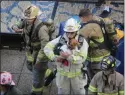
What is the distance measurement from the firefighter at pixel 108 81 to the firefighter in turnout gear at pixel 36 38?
4.39 feet

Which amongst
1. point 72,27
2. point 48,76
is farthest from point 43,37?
point 48,76

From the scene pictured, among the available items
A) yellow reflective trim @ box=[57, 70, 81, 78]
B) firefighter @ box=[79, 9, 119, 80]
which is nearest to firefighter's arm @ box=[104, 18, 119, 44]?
firefighter @ box=[79, 9, 119, 80]

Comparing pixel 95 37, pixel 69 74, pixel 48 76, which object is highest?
pixel 95 37

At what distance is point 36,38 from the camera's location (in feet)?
24.2

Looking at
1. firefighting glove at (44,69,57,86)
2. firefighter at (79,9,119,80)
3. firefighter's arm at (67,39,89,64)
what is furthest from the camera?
firefighting glove at (44,69,57,86)

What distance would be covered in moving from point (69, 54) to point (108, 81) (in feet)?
2.60

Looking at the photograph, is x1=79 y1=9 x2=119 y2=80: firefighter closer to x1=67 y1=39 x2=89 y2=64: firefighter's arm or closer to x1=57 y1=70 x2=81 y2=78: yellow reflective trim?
x1=67 y1=39 x2=89 y2=64: firefighter's arm

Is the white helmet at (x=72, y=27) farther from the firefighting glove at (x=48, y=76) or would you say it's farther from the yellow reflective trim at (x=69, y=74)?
the firefighting glove at (x=48, y=76)

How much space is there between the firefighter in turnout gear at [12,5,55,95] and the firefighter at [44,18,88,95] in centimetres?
43

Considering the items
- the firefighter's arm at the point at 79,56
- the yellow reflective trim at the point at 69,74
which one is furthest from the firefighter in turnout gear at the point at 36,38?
the firefighter's arm at the point at 79,56

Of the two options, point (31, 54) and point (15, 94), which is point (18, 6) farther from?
point (15, 94)

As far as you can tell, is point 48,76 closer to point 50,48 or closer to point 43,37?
point 43,37

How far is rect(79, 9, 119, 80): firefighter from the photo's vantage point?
7.00 m

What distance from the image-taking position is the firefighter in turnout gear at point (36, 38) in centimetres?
725
